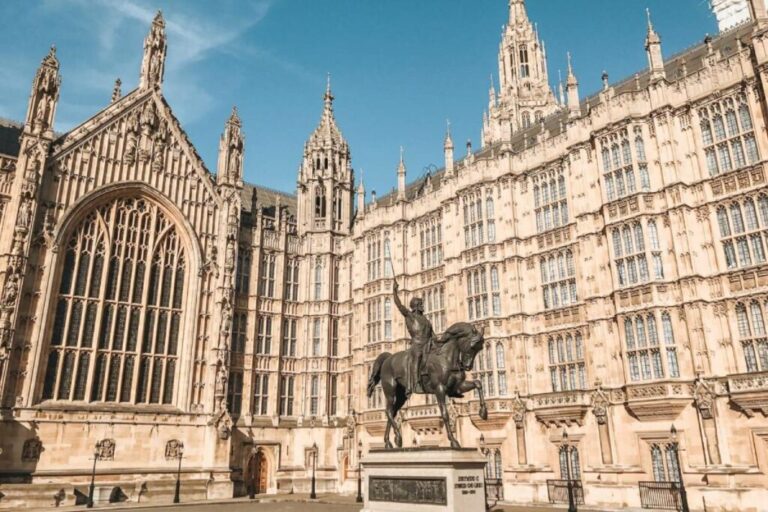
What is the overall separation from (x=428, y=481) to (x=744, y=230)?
2026 centimetres

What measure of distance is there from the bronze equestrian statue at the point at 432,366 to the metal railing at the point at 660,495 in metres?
14.0

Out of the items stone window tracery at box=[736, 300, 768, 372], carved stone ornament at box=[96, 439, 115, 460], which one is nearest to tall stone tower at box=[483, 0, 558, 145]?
stone window tracery at box=[736, 300, 768, 372]

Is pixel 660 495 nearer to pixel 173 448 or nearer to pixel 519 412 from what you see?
pixel 519 412

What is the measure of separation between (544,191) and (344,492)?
24.8 m

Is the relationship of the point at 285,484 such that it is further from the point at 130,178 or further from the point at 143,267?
the point at 130,178

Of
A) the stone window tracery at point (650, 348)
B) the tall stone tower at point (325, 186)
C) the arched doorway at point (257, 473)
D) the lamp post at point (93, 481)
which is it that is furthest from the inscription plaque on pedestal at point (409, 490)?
the tall stone tower at point (325, 186)

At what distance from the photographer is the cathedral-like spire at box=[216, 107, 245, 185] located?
4538 cm

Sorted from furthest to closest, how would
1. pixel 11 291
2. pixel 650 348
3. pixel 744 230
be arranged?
pixel 11 291, pixel 650 348, pixel 744 230

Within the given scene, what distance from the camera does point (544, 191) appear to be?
1403 inches

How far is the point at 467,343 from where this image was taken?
16.3m

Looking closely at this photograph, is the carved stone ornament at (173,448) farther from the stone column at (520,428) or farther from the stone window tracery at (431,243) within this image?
the stone column at (520,428)

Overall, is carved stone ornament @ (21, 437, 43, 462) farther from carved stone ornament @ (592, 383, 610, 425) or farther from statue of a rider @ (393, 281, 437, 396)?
carved stone ornament @ (592, 383, 610, 425)

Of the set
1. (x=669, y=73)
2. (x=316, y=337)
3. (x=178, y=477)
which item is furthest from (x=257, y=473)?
(x=669, y=73)

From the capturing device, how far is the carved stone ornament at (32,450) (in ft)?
108
